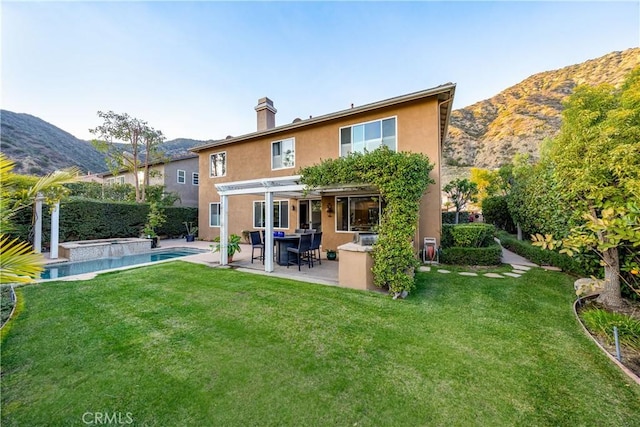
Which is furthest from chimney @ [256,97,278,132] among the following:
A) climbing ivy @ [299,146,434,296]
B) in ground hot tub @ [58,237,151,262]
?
climbing ivy @ [299,146,434,296]

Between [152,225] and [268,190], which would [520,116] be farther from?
[152,225]

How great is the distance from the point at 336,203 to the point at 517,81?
77.3 m

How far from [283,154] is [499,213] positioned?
14.5 m

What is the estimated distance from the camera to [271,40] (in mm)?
11930

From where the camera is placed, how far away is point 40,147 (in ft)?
129

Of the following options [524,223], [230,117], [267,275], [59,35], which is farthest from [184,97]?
[524,223]

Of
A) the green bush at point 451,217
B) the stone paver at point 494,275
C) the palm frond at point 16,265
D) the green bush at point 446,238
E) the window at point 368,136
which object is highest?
the window at point 368,136

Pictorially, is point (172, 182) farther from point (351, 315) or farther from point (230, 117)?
point (351, 315)

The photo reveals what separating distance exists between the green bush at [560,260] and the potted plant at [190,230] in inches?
696

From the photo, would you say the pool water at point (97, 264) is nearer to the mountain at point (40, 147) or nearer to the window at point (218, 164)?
the window at point (218, 164)

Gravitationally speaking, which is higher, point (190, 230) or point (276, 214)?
point (276, 214)

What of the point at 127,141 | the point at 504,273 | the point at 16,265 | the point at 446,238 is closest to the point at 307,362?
the point at 16,265

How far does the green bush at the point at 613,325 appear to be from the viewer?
372cm

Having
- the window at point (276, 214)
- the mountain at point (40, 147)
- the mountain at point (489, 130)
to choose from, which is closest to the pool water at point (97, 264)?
the window at point (276, 214)
